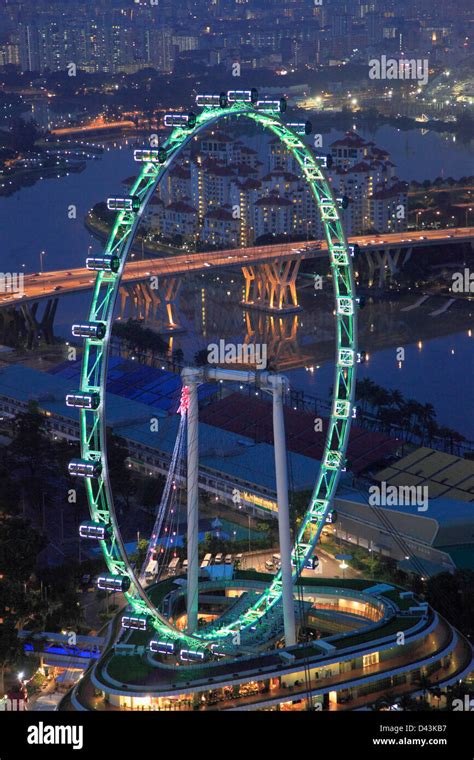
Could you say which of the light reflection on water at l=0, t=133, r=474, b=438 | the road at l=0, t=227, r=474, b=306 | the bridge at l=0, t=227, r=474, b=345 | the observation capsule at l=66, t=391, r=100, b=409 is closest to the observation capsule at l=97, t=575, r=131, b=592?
the observation capsule at l=66, t=391, r=100, b=409

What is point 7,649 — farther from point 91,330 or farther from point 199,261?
point 199,261

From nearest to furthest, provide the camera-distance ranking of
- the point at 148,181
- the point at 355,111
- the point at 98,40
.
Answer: the point at 148,181, the point at 355,111, the point at 98,40

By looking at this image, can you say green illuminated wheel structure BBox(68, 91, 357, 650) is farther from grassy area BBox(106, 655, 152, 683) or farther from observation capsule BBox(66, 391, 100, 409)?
grassy area BBox(106, 655, 152, 683)

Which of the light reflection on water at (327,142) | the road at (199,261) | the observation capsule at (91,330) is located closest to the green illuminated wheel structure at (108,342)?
the observation capsule at (91,330)

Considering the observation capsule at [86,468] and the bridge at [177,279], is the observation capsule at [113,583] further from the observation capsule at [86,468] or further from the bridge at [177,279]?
the bridge at [177,279]

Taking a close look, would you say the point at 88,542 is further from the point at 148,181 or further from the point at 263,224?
the point at 263,224

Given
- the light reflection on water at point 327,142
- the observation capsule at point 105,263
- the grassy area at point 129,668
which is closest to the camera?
the observation capsule at point 105,263

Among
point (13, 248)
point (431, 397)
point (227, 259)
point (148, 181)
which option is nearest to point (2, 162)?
point (13, 248)
